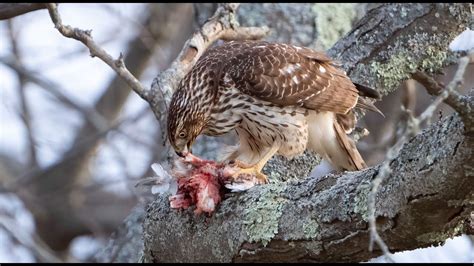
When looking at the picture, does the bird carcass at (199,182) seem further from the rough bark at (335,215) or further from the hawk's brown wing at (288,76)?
the hawk's brown wing at (288,76)

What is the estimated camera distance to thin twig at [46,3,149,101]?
15.4 feet

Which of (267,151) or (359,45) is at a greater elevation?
(359,45)

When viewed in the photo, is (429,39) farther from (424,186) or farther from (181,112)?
(424,186)

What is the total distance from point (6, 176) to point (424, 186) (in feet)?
19.2

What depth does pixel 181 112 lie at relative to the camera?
4.69 meters

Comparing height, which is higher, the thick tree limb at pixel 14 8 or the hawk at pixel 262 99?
the thick tree limb at pixel 14 8

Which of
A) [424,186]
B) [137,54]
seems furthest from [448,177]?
[137,54]

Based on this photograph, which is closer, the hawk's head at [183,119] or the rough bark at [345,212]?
the rough bark at [345,212]

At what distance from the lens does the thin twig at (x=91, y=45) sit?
15.4 feet

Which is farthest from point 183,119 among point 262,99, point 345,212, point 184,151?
point 345,212

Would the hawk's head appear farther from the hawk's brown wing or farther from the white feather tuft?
the white feather tuft

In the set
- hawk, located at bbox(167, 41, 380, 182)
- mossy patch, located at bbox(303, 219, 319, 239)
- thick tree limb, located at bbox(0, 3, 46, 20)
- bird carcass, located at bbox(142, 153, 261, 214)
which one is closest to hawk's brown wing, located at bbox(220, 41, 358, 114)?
hawk, located at bbox(167, 41, 380, 182)

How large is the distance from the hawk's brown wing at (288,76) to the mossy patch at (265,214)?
86cm

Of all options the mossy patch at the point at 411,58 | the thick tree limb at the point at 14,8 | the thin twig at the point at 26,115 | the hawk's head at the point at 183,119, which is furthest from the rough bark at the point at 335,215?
the thin twig at the point at 26,115
